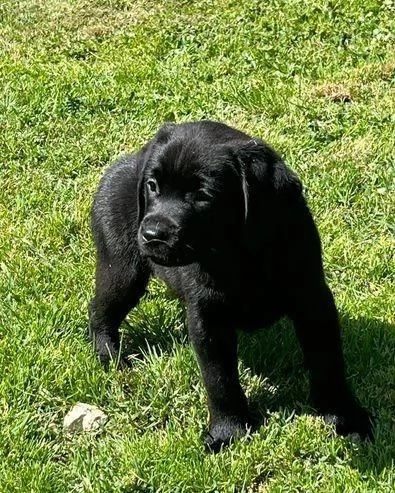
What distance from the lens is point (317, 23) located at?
7777 mm

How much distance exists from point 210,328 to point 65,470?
0.84m

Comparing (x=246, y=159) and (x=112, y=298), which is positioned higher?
(x=246, y=159)

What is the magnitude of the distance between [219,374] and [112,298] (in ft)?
2.85

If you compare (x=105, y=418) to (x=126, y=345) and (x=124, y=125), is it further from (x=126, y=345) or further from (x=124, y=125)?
(x=124, y=125)

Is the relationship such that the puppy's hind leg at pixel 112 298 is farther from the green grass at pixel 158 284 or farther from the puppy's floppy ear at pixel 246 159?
the puppy's floppy ear at pixel 246 159

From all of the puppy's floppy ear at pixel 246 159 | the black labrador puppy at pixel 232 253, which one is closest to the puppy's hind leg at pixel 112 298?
the black labrador puppy at pixel 232 253

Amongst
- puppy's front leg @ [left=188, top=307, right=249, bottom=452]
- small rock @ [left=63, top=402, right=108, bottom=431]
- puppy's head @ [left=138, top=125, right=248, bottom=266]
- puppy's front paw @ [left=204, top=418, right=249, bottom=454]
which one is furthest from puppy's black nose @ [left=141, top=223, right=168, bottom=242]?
small rock @ [left=63, top=402, right=108, bottom=431]

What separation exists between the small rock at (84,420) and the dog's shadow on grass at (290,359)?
0.49 metres

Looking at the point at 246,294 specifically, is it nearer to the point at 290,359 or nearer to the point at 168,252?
the point at 168,252

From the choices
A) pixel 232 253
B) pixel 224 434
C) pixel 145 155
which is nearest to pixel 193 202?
pixel 232 253

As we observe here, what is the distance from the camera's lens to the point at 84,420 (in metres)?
4.08

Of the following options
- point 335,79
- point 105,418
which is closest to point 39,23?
point 335,79

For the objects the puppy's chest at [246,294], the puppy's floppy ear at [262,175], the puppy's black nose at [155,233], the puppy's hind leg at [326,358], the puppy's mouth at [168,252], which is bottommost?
the puppy's hind leg at [326,358]

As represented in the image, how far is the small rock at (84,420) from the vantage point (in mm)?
4074
